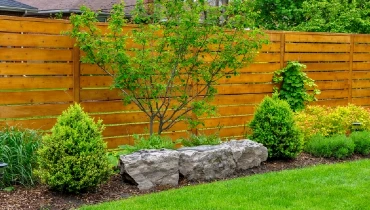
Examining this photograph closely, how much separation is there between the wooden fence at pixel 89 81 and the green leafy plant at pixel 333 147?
1627mm

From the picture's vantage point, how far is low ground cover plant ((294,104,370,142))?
894cm

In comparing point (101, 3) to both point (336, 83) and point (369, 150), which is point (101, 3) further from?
point (369, 150)

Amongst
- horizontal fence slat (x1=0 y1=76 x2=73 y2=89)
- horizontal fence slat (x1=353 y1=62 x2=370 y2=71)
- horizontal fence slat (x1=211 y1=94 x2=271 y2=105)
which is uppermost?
horizontal fence slat (x1=353 y1=62 x2=370 y2=71)

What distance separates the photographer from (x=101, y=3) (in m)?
20.8

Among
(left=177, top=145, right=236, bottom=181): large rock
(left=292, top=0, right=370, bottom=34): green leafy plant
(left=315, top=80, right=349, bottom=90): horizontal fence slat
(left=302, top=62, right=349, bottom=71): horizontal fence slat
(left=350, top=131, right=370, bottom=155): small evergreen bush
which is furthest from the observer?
(left=292, top=0, right=370, bottom=34): green leafy plant

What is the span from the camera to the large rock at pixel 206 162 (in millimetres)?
6527

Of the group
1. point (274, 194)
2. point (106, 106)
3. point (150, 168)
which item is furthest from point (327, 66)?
point (150, 168)

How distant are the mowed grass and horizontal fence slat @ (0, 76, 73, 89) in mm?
2265

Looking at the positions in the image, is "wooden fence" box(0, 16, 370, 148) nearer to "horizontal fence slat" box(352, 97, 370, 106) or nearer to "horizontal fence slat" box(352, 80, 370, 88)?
"horizontal fence slat" box(352, 80, 370, 88)

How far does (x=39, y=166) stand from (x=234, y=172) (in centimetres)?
275

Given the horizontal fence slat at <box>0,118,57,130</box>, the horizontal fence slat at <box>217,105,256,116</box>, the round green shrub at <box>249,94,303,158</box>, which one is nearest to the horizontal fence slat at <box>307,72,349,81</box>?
the horizontal fence slat at <box>217,105,256,116</box>

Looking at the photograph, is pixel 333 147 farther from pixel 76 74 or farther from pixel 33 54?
pixel 33 54

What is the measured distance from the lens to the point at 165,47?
7848mm

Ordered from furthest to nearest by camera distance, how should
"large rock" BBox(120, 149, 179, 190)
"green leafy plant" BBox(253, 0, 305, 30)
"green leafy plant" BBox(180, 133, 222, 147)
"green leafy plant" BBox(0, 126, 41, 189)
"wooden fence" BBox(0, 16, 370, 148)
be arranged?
"green leafy plant" BBox(253, 0, 305, 30), "green leafy plant" BBox(180, 133, 222, 147), "wooden fence" BBox(0, 16, 370, 148), "large rock" BBox(120, 149, 179, 190), "green leafy plant" BBox(0, 126, 41, 189)
